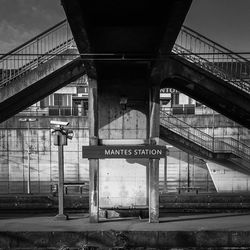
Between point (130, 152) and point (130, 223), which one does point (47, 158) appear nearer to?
point (130, 223)

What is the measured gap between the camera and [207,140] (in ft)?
64.5

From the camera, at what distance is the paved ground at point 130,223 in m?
8.84

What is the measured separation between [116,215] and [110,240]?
89.3 inches

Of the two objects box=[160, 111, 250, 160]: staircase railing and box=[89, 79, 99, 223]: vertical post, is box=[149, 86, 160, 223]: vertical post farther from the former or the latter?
box=[160, 111, 250, 160]: staircase railing

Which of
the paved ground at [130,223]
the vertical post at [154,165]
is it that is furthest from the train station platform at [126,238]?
the vertical post at [154,165]

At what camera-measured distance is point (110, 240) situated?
8.53m

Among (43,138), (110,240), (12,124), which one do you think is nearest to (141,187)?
(110,240)

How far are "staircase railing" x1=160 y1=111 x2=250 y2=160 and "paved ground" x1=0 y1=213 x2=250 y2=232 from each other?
25.3 feet

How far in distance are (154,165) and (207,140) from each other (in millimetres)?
10995

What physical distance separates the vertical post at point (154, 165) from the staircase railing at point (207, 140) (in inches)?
309

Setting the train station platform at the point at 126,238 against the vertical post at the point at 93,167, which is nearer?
the train station platform at the point at 126,238

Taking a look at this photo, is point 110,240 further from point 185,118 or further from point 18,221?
point 185,118

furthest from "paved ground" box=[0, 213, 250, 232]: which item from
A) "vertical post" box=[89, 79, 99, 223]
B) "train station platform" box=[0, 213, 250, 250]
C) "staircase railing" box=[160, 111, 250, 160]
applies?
"staircase railing" box=[160, 111, 250, 160]

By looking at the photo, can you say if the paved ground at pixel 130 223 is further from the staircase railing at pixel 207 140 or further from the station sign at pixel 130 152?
the staircase railing at pixel 207 140
